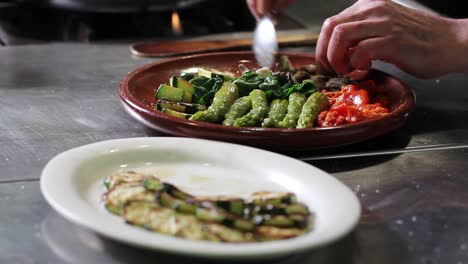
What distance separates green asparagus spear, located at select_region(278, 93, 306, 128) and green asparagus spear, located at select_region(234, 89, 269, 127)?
4 cm

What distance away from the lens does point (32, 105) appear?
1.73 metres

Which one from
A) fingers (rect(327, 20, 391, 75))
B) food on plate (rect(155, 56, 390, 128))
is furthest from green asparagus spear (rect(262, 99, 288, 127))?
fingers (rect(327, 20, 391, 75))

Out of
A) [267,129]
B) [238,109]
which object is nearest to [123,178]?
[267,129]

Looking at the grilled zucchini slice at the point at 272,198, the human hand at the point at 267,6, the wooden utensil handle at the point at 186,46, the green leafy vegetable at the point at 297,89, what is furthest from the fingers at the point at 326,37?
the grilled zucchini slice at the point at 272,198

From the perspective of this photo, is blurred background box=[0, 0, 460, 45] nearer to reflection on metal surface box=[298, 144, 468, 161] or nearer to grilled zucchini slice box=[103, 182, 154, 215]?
reflection on metal surface box=[298, 144, 468, 161]

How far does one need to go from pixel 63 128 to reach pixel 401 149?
0.68 meters

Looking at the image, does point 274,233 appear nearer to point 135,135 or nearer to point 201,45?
point 135,135

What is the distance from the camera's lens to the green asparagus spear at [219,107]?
59.4 inches

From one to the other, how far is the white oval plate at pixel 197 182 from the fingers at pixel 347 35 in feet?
1.66

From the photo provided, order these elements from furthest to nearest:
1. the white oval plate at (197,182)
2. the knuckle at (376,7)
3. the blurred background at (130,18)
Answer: the blurred background at (130,18) < the knuckle at (376,7) < the white oval plate at (197,182)

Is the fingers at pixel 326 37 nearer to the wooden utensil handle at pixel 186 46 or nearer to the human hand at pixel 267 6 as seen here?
the human hand at pixel 267 6

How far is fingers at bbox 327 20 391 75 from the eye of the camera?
1.70m

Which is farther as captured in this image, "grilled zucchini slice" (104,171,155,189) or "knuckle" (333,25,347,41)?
"knuckle" (333,25,347,41)

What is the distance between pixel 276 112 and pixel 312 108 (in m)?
0.07
